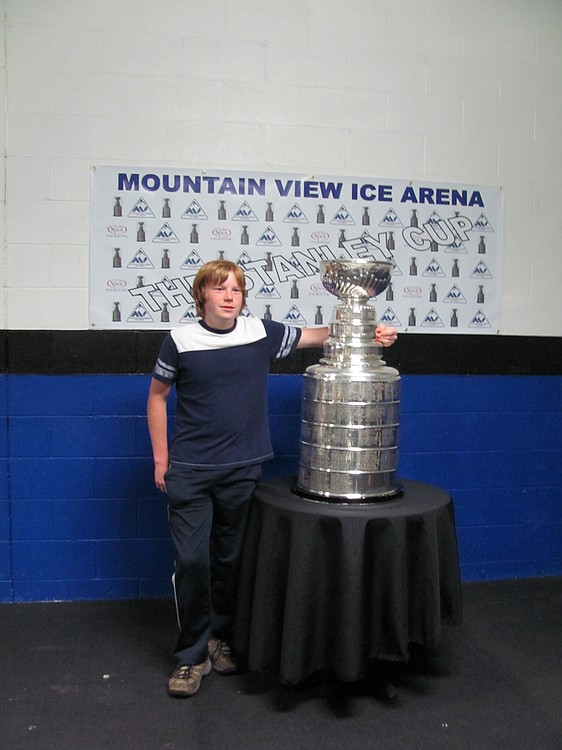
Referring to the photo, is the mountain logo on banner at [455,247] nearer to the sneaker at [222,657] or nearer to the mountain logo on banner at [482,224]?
the mountain logo on banner at [482,224]

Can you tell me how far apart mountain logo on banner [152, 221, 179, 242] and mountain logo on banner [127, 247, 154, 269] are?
0.08 m

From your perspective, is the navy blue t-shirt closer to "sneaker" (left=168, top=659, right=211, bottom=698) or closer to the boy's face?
the boy's face

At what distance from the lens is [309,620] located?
2.19 meters

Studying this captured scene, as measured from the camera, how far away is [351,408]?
230 centimetres

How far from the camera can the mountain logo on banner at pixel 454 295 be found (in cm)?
340

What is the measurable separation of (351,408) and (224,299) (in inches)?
21.6

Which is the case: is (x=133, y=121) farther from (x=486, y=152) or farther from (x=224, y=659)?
(x=224, y=659)

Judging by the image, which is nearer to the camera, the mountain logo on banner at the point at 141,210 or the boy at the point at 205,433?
the boy at the point at 205,433

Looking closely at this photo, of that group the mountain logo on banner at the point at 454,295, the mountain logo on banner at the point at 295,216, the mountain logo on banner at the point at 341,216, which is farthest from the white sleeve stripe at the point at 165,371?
the mountain logo on banner at the point at 454,295

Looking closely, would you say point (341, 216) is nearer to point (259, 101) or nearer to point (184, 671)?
point (259, 101)

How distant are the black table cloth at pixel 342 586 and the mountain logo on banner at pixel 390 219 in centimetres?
150

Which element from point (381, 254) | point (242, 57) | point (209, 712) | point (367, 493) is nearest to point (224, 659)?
point (209, 712)

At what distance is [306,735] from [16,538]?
165 centimetres

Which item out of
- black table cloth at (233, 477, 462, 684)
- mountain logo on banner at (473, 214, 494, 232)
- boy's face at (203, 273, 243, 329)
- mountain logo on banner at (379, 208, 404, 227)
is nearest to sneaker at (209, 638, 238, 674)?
black table cloth at (233, 477, 462, 684)
